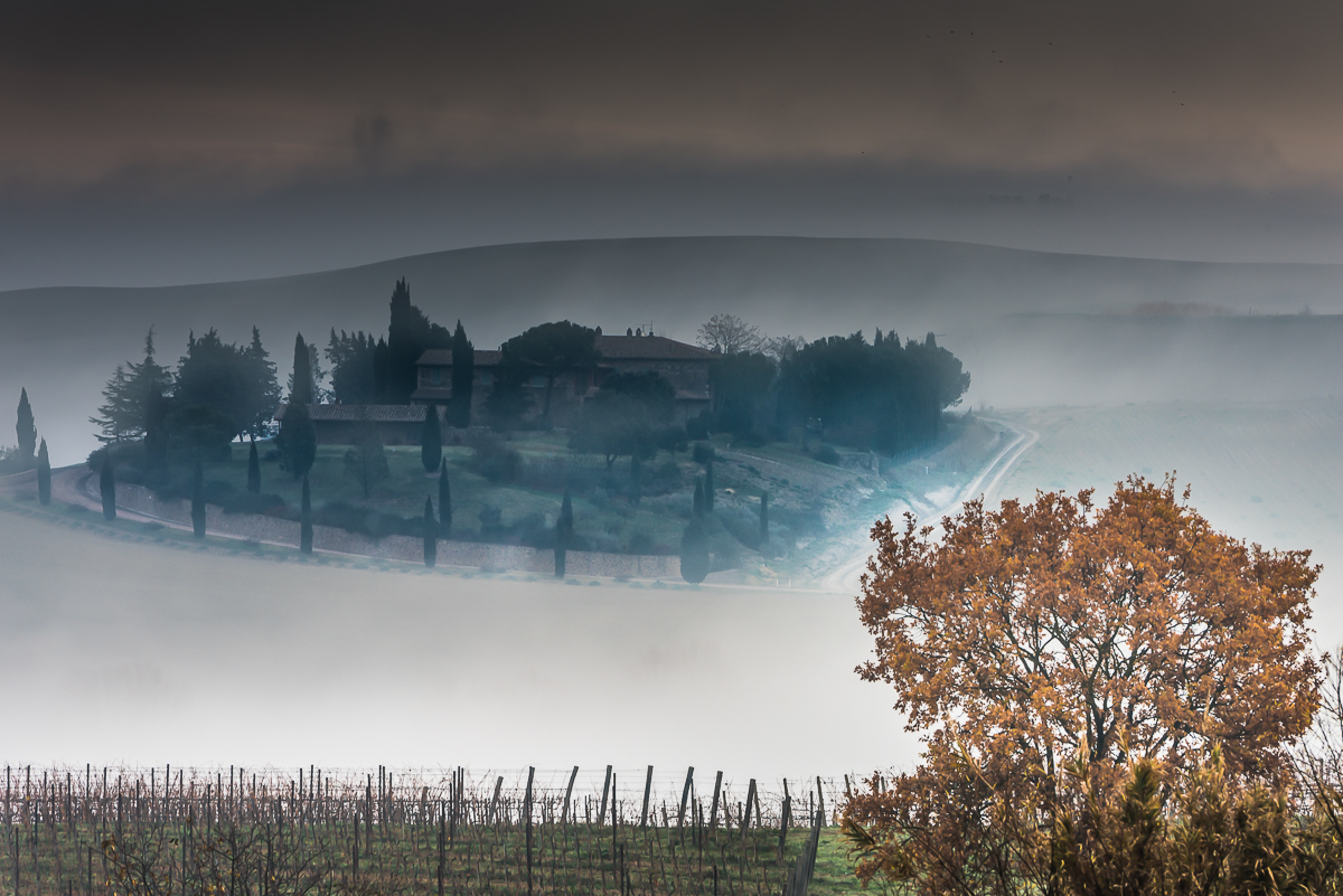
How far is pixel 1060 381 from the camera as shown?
4956cm

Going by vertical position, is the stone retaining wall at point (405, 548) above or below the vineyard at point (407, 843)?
above

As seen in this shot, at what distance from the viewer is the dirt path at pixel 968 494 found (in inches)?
1743

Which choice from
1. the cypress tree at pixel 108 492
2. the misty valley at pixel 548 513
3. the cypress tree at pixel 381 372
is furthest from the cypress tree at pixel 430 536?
the cypress tree at pixel 108 492

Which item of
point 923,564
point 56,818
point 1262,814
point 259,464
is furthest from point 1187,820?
point 259,464

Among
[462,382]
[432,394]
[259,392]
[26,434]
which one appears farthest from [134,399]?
[462,382]

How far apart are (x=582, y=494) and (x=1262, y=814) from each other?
38.8 meters

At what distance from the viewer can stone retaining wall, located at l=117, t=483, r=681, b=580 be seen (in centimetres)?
4378

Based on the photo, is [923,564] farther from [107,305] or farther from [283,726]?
[107,305]

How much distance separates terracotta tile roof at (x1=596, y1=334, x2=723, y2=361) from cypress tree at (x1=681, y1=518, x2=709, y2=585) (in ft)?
23.4

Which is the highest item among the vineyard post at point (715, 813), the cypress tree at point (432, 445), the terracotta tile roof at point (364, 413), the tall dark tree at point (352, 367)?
the tall dark tree at point (352, 367)

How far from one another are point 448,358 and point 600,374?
21.4 feet

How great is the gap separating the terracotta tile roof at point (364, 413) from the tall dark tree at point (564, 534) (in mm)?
6439

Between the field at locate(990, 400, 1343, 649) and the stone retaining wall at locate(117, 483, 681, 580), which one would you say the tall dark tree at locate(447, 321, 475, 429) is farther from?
the field at locate(990, 400, 1343, 649)

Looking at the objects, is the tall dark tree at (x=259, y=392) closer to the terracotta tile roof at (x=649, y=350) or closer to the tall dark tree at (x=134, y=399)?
the tall dark tree at (x=134, y=399)
